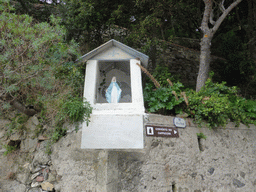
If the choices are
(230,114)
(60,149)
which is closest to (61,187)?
(60,149)

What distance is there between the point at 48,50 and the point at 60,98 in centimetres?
129

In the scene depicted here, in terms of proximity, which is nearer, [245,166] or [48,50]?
[48,50]

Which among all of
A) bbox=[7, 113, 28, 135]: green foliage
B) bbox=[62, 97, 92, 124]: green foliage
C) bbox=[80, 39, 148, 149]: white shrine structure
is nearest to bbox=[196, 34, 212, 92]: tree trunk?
bbox=[80, 39, 148, 149]: white shrine structure

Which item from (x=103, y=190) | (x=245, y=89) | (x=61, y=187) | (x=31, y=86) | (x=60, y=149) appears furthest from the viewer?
(x=245, y=89)

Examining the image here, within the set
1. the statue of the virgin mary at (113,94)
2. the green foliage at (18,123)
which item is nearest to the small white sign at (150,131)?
the statue of the virgin mary at (113,94)

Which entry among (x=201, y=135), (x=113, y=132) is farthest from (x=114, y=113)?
(x=201, y=135)

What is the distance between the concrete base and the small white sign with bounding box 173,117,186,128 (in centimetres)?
101

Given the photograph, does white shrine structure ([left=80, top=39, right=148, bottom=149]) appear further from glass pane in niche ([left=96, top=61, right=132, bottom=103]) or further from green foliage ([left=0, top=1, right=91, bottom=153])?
glass pane in niche ([left=96, top=61, right=132, bottom=103])

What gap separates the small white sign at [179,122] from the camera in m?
4.66

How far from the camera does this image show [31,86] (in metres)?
→ 4.62

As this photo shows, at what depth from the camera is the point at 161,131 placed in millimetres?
4480

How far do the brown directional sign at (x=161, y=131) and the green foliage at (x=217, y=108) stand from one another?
731 millimetres

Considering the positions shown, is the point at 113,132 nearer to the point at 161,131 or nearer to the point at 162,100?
the point at 161,131

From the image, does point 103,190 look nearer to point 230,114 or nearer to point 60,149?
point 60,149
